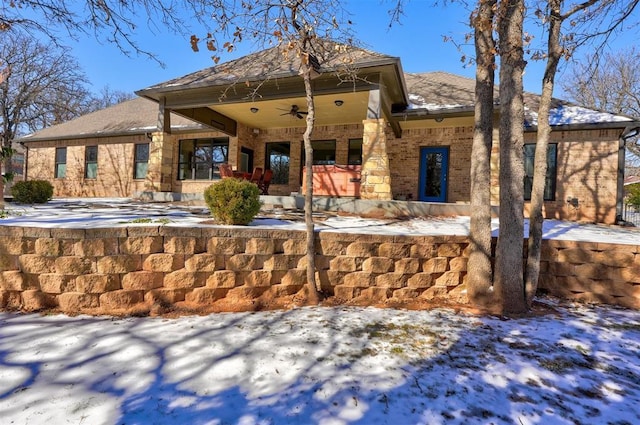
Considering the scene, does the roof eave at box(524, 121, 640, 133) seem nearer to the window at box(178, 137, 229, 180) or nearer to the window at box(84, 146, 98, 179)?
the window at box(178, 137, 229, 180)

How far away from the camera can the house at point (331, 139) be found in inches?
279

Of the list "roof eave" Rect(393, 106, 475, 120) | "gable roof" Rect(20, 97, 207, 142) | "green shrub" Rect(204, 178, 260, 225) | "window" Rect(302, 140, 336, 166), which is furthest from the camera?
"gable roof" Rect(20, 97, 207, 142)

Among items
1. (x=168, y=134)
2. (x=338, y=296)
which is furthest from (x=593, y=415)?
(x=168, y=134)

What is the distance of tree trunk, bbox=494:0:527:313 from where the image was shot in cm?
365

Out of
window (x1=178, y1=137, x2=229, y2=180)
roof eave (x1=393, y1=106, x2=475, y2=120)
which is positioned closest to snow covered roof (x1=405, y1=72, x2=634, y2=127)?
roof eave (x1=393, y1=106, x2=475, y2=120)

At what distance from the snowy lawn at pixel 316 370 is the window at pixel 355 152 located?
8.34 metres

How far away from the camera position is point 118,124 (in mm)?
13867

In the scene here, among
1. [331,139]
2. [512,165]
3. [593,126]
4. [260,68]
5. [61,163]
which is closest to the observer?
[512,165]

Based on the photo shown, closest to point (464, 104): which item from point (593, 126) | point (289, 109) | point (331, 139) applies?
point (593, 126)

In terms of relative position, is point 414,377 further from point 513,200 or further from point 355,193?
point 355,193

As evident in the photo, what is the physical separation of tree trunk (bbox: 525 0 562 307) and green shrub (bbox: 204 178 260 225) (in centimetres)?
342

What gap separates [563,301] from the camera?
411 centimetres

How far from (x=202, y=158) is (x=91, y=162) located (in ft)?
17.5

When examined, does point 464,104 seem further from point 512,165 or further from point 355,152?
point 512,165
